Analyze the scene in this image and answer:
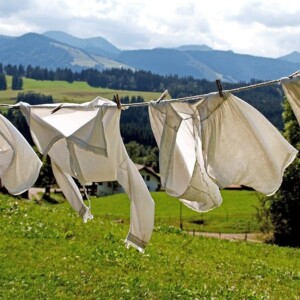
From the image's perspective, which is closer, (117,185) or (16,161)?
(16,161)

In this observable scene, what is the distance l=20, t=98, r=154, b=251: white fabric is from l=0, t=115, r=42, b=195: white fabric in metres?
0.32

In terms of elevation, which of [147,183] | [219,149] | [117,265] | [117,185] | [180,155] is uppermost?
[219,149]

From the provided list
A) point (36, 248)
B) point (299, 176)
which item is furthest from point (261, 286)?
point (299, 176)

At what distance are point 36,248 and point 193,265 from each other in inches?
171

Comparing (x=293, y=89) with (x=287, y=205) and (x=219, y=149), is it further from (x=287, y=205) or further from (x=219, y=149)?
(x=287, y=205)

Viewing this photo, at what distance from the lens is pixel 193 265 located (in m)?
16.3

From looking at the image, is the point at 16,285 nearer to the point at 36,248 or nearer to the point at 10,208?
the point at 36,248

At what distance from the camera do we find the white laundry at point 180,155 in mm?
7062

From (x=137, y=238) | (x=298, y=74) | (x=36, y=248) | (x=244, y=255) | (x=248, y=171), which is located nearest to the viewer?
(x=298, y=74)

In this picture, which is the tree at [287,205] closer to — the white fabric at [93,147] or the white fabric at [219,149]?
the white fabric at [93,147]

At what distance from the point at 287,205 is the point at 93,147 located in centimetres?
3882

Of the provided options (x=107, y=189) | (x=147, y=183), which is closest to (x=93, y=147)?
(x=147, y=183)

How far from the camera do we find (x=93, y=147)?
7.35 meters

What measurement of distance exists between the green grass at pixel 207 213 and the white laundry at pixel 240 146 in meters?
41.3
